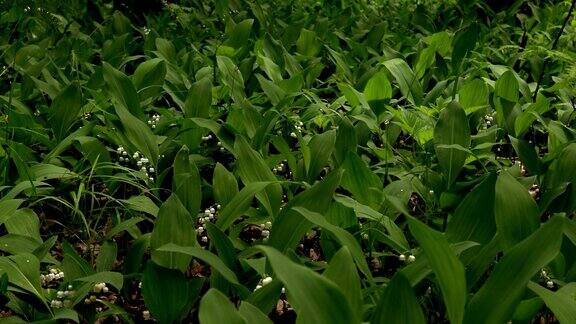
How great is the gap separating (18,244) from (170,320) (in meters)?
0.63

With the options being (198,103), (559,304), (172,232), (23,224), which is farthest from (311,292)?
(198,103)

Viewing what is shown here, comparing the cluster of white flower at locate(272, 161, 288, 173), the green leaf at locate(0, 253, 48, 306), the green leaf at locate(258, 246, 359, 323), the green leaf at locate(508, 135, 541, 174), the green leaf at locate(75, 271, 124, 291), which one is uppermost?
the green leaf at locate(258, 246, 359, 323)

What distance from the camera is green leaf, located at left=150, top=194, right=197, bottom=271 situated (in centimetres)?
212

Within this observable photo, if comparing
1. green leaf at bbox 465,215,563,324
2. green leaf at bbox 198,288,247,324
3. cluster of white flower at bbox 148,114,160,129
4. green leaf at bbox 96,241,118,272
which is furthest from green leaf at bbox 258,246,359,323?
cluster of white flower at bbox 148,114,160,129

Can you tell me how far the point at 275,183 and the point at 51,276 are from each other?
81 cm

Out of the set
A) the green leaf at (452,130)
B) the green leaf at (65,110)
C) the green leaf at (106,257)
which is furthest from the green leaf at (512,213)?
the green leaf at (65,110)

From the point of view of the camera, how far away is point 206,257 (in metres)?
2.00

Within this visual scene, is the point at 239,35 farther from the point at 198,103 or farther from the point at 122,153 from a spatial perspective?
the point at 122,153

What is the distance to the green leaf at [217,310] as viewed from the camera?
1.58 metres

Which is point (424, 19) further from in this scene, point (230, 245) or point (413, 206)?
point (230, 245)

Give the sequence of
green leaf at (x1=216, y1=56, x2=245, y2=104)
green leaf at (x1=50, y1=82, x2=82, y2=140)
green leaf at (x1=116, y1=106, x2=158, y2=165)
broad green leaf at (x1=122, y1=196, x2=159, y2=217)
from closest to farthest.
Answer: broad green leaf at (x1=122, y1=196, x2=159, y2=217)
green leaf at (x1=116, y1=106, x2=158, y2=165)
green leaf at (x1=50, y1=82, x2=82, y2=140)
green leaf at (x1=216, y1=56, x2=245, y2=104)

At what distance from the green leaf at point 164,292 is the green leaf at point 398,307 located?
2.12ft

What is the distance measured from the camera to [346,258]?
173 centimetres

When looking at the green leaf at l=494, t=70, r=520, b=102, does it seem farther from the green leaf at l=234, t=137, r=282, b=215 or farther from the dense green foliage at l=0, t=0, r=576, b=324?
the green leaf at l=234, t=137, r=282, b=215
